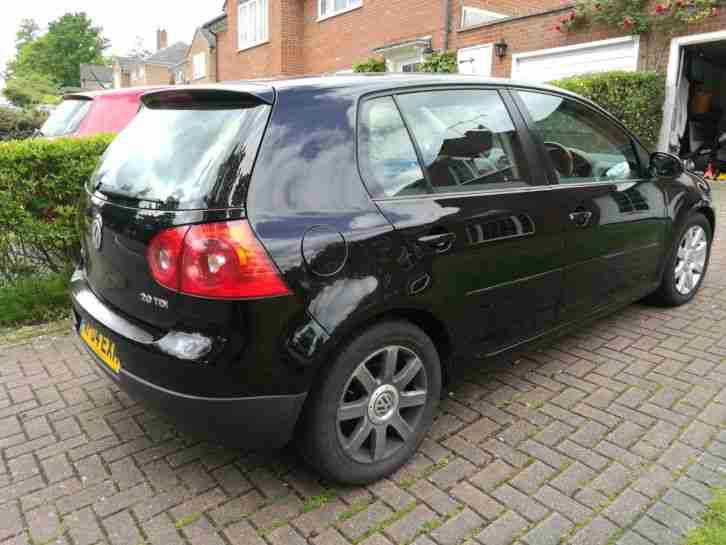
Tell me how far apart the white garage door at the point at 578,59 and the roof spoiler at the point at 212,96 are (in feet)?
31.4

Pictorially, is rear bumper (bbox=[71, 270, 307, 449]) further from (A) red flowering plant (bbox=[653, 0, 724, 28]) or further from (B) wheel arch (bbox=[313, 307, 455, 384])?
(A) red flowering plant (bbox=[653, 0, 724, 28])

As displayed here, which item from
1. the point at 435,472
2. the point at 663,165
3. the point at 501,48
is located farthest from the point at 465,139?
the point at 501,48

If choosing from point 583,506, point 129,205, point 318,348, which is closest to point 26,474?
point 129,205

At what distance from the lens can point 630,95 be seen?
1027 centimetres

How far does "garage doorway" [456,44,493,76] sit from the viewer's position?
1373 centimetres

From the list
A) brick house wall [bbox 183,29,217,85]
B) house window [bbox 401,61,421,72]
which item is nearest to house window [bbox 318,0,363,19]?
house window [bbox 401,61,421,72]

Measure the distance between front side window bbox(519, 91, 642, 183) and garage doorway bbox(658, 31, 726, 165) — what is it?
8299mm

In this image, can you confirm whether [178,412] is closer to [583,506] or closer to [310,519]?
[310,519]

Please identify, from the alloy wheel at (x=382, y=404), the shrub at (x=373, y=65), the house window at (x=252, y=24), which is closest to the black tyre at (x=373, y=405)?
the alloy wheel at (x=382, y=404)

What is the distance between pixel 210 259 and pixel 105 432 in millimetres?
1438

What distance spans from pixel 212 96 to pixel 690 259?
397cm

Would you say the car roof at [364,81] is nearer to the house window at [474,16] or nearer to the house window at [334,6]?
the house window at [474,16]

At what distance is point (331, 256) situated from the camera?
221cm

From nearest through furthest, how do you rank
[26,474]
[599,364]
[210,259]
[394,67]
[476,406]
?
[210,259], [26,474], [476,406], [599,364], [394,67]
